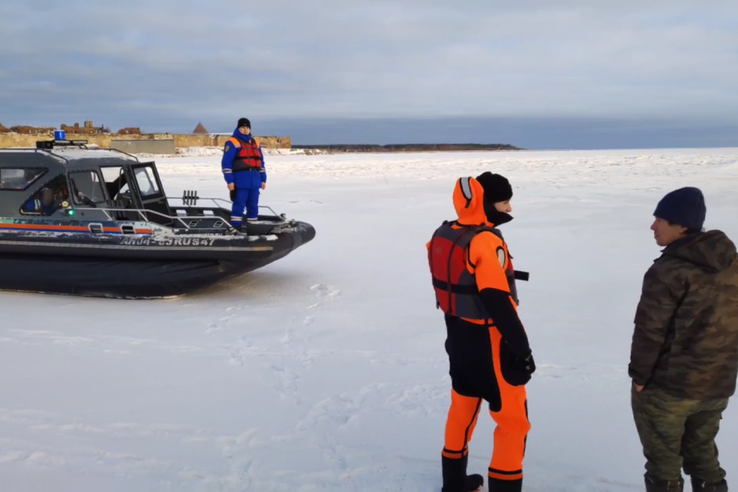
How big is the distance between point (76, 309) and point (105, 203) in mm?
1255

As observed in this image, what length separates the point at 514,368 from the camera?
8.16 ft

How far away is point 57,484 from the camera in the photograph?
2.90 m

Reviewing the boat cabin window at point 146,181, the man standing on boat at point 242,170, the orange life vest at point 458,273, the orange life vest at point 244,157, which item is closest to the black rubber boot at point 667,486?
the orange life vest at point 458,273

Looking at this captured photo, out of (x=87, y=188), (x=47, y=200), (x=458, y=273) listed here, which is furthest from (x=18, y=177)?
(x=458, y=273)

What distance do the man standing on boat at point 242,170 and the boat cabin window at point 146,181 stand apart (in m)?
0.88

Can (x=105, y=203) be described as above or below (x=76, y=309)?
above

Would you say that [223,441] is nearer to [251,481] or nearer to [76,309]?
[251,481]

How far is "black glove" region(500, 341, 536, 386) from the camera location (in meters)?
2.46

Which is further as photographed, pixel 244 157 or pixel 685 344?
pixel 244 157

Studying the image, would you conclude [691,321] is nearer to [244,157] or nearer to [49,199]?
[244,157]

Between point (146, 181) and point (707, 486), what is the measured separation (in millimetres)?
6325

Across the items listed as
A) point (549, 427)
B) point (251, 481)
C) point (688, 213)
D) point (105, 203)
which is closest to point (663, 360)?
point (688, 213)

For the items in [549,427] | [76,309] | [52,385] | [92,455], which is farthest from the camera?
[76,309]

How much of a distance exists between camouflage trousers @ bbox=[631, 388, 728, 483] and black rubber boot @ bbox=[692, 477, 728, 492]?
0.02 meters
